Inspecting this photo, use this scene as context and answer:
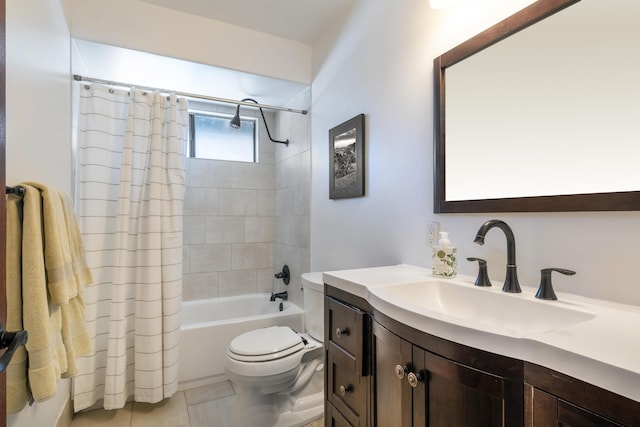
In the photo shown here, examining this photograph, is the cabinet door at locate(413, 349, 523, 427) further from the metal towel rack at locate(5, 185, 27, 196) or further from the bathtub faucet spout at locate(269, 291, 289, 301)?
the bathtub faucet spout at locate(269, 291, 289, 301)

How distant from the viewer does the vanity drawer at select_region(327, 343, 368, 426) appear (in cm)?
109

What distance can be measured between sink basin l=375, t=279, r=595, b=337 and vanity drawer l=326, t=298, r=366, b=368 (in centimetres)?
17

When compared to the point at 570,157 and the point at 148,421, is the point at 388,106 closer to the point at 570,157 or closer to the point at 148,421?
the point at 570,157

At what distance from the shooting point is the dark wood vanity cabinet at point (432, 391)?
0.61m

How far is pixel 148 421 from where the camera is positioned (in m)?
1.83

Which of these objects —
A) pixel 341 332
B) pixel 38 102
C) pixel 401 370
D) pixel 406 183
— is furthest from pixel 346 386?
pixel 38 102

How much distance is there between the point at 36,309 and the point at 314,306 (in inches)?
48.7

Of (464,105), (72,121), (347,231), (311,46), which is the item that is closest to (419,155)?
(464,105)

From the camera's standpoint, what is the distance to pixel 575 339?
0.56 meters

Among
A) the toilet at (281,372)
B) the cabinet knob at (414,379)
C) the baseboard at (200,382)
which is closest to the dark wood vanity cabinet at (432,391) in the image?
the cabinet knob at (414,379)

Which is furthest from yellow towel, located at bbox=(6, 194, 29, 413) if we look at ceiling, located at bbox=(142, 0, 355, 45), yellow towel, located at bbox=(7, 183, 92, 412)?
ceiling, located at bbox=(142, 0, 355, 45)

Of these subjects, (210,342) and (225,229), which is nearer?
(210,342)

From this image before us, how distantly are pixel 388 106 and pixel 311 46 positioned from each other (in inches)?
50.1

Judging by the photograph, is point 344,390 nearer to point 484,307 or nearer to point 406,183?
point 484,307
